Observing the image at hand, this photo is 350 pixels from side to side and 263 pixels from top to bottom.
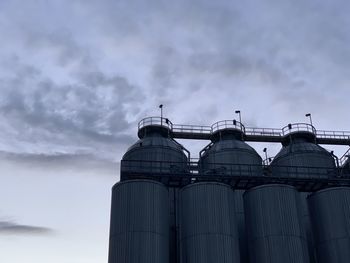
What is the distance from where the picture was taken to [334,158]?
1773 inches

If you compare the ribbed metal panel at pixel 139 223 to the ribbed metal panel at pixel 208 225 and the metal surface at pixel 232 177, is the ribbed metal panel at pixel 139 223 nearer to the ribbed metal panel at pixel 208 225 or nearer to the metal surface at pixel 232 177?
the ribbed metal panel at pixel 208 225

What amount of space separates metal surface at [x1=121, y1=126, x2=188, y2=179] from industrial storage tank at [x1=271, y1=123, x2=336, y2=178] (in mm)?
9591

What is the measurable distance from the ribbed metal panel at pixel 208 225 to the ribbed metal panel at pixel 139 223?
5.44ft

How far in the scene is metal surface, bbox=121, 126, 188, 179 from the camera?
39688 millimetres

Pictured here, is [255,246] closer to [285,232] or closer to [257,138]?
[285,232]

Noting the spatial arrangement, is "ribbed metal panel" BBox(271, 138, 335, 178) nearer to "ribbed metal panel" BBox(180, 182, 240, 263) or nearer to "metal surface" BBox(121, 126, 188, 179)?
"metal surface" BBox(121, 126, 188, 179)

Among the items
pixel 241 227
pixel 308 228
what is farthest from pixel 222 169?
pixel 308 228

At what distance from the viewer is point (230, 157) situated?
140ft

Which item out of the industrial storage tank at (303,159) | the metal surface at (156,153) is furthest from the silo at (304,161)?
the metal surface at (156,153)

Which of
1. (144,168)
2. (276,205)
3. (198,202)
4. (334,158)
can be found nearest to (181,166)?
(144,168)

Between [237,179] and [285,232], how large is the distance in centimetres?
684

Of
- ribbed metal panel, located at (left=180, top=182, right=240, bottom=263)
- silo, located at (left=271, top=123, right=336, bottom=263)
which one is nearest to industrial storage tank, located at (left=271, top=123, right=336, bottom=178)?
silo, located at (left=271, top=123, right=336, bottom=263)

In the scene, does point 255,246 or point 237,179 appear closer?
point 255,246

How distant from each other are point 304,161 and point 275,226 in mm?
12006
